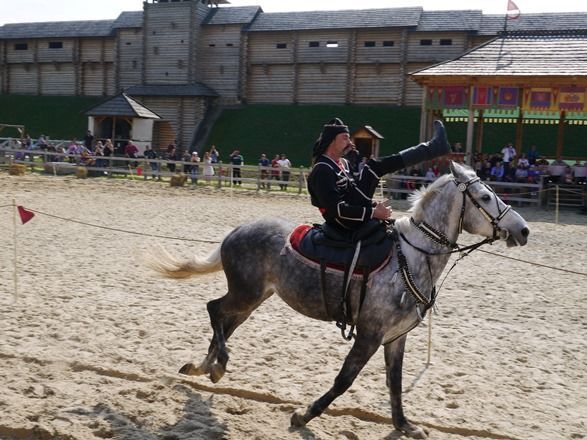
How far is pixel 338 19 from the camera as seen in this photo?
41438 mm

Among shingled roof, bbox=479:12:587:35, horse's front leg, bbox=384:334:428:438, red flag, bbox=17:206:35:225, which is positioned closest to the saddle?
horse's front leg, bbox=384:334:428:438

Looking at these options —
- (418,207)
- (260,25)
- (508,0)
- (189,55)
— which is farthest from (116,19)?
(418,207)

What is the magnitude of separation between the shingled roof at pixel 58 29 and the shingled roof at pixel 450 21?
81.7ft

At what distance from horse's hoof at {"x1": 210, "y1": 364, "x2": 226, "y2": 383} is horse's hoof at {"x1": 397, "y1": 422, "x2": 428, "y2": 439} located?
4.93 ft

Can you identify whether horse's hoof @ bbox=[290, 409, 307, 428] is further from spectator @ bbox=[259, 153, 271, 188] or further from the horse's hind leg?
spectator @ bbox=[259, 153, 271, 188]

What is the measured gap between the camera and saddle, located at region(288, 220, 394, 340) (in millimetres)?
4379

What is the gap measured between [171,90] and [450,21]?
20.3m

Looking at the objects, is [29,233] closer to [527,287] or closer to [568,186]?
[527,287]

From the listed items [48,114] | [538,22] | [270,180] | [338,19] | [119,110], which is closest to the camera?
[270,180]

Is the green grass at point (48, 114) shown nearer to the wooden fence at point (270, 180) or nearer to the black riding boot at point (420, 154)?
the wooden fence at point (270, 180)

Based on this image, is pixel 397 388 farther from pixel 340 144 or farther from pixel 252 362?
pixel 340 144

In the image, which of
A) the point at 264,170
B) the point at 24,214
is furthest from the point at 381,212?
the point at 264,170

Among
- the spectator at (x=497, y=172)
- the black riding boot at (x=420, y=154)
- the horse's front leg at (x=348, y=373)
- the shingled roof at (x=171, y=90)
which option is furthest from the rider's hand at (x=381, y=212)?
the shingled roof at (x=171, y=90)

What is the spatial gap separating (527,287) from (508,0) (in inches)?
875
